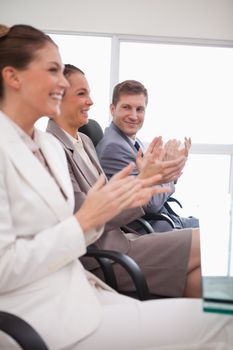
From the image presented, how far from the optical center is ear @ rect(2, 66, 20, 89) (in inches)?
51.6

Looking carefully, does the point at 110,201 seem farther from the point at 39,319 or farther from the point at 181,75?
the point at 181,75

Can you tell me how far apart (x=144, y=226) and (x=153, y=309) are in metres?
1.06

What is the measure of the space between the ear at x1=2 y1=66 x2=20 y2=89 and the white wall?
3762 mm

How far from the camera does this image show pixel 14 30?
1350mm

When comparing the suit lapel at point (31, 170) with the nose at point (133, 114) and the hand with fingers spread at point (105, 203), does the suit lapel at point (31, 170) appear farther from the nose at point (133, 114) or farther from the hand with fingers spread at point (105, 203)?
the nose at point (133, 114)

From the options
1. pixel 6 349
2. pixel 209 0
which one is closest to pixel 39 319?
pixel 6 349

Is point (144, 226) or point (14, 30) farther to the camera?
point (144, 226)

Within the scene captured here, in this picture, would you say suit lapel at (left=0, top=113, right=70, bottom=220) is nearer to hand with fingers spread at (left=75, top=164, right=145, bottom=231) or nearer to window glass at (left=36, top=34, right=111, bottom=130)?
hand with fingers spread at (left=75, top=164, right=145, bottom=231)

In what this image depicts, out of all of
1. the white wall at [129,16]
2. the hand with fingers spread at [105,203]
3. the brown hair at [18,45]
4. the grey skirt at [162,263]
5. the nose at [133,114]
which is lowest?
the grey skirt at [162,263]

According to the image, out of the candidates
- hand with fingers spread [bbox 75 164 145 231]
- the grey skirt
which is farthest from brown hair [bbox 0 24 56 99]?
the grey skirt

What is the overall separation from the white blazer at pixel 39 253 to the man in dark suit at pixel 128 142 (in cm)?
122

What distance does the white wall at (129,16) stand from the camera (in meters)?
4.75

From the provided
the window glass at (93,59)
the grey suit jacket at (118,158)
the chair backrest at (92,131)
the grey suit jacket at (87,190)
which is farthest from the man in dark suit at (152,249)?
the window glass at (93,59)

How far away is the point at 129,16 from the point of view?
4.84 metres
